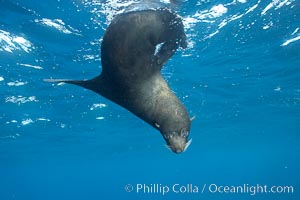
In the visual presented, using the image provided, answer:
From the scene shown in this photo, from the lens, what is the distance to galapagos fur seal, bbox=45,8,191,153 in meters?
3.91

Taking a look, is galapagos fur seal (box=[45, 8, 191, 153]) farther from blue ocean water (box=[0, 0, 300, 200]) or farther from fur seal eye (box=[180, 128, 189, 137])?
blue ocean water (box=[0, 0, 300, 200])

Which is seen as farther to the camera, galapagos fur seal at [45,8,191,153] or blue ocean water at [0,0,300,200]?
blue ocean water at [0,0,300,200]

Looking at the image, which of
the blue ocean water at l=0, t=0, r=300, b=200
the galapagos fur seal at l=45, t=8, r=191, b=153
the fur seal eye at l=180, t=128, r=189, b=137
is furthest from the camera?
the blue ocean water at l=0, t=0, r=300, b=200

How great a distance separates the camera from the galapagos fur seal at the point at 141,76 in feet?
12.8

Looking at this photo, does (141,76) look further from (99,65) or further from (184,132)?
(99,65)

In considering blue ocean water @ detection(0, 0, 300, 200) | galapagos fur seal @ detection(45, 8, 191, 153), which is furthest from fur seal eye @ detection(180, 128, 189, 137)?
blue ocean water @ detection(0, 0, 300, 200)

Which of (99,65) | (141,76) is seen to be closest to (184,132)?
(141,76)

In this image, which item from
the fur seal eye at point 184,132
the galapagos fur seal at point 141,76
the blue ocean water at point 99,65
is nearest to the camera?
the galapagos fur seal at point 141,76

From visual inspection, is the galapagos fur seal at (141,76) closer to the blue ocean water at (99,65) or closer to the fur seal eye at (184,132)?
the fur seal eye at (184,132)

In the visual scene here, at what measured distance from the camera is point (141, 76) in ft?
13.6

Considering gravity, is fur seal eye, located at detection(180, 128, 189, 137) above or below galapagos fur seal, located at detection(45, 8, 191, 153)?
below

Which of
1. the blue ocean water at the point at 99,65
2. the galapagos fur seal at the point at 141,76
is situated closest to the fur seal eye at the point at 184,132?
the galapagos fur seal at the point at 141,76

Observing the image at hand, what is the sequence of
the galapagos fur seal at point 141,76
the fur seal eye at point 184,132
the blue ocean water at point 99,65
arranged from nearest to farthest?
the galapagos fur seal at point 141,76, the fur seal eye at point 184,132, the blue ocean water at point 99,65

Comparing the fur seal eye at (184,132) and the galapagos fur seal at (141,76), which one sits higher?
the galapagos fur seal at (141,76)
